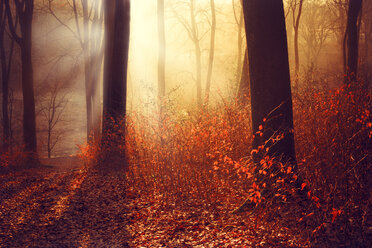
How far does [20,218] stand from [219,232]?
11.7 feet

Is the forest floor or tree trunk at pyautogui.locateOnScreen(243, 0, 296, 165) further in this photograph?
tree trunk at pyautogui.locateOnScreen(243, 0, 296, 165)

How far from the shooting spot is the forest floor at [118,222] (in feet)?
12.7

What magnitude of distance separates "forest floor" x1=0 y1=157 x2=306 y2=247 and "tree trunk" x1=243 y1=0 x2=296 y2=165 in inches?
48.4

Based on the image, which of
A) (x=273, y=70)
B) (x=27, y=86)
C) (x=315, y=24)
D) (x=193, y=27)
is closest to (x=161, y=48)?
(x=193, y=27)

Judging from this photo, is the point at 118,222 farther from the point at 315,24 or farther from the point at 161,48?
the point at 315,24

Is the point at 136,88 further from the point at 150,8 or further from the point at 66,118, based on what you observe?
the point at 66,118

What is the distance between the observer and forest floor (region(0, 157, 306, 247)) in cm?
388

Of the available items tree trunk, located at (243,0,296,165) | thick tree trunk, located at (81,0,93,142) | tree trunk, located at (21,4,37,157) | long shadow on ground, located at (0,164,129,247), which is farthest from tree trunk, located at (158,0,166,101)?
tree trunk, located at (243,0,296,165)

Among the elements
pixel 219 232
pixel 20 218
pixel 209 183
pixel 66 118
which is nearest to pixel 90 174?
pixel 20 218

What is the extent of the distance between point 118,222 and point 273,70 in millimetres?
3437

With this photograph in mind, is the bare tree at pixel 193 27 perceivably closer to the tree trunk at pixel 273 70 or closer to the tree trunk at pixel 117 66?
the tree trunk at pixel 117 66

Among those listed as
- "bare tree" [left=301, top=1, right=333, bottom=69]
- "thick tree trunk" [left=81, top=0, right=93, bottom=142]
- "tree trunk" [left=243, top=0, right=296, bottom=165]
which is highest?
"bare tree" [left=301, top=1, right=333, bottom=69]

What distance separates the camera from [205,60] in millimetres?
27141

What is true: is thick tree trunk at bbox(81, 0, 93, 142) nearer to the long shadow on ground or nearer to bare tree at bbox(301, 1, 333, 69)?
the long shadow on ground
